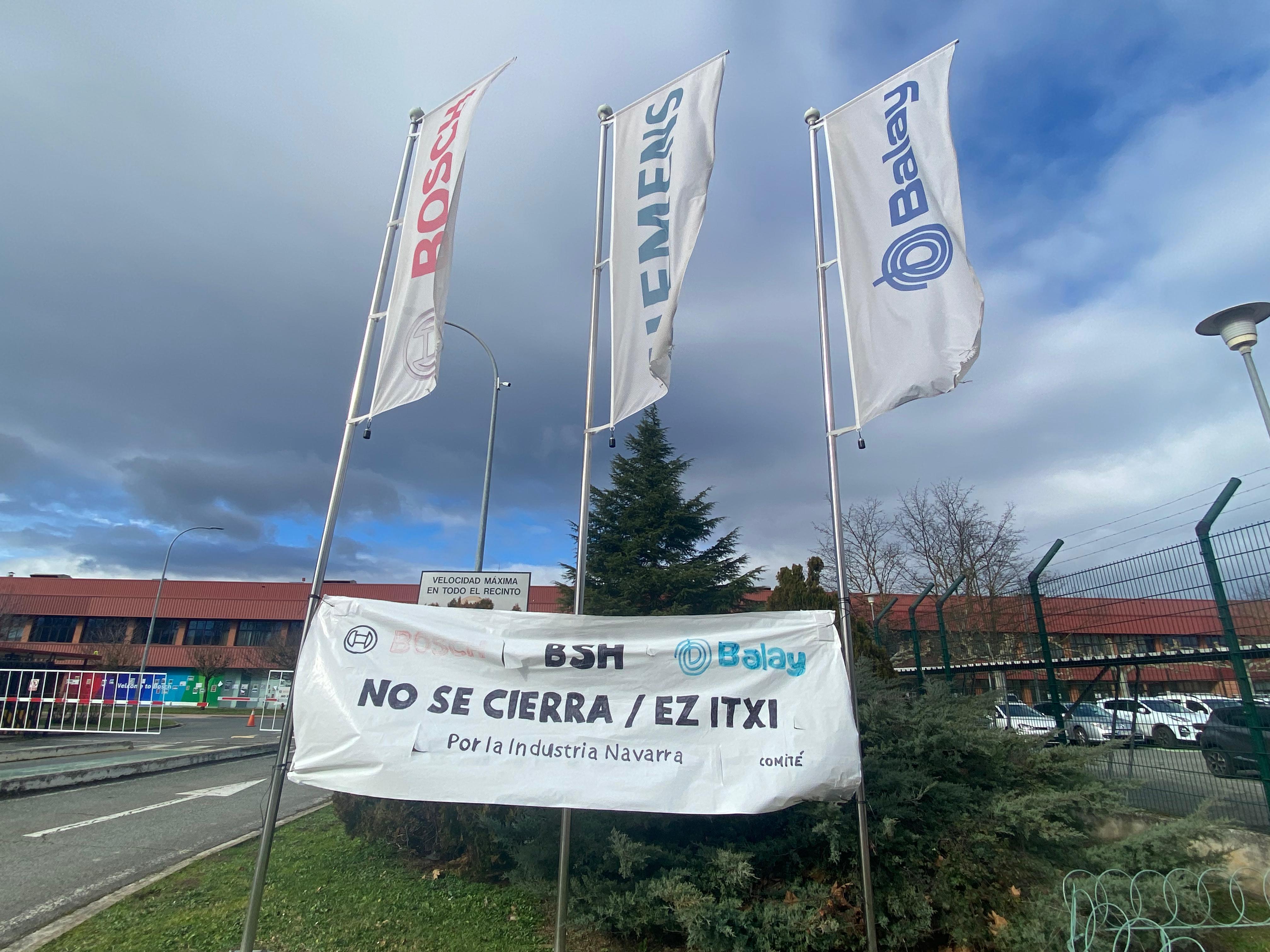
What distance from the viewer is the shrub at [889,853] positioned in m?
4.58

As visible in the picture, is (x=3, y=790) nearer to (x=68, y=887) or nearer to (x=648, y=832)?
(x=68, y=887)

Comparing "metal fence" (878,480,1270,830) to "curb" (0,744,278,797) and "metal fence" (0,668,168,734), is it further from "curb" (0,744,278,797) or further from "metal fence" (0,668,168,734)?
"metal fence" (0,668,168,734)

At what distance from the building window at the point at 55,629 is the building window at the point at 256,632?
1293 cm

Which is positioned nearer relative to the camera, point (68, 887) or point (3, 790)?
point (68, 887)

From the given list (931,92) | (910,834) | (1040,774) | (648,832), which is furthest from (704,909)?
(931,92)

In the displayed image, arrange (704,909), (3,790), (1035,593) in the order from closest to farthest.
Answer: (704,909)
(1035,593)
(3,790)

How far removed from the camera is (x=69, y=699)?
736 inches

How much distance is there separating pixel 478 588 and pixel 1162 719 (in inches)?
332

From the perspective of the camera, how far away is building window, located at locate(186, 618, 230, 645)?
50.9m

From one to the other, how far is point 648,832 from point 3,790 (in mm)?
10228

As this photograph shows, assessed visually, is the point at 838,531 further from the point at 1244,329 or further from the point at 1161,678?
the point at 1244,329

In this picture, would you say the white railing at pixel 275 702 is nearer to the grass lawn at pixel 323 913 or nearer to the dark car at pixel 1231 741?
the grass lawn at pixel 323 913

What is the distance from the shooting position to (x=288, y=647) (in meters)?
46.8

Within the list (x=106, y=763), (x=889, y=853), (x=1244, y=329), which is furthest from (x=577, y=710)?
(x=106, y=763)
